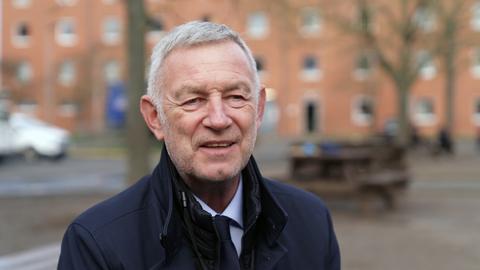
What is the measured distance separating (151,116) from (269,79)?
49.4 meters

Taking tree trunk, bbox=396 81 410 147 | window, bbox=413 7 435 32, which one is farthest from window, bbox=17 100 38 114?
window, bbox=413 7 435 32


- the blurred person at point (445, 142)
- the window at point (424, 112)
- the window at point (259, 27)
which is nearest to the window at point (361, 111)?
the window at point (424, 112)

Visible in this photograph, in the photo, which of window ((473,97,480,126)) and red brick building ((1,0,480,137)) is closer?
red brick building ((1,0,480,137))

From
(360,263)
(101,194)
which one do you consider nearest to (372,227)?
(360,263)

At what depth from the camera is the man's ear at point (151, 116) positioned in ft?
5.65

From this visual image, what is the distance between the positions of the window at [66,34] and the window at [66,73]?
178 cm

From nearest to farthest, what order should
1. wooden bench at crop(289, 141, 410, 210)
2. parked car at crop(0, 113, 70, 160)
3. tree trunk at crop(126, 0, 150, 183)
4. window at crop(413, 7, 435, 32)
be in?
tree trunk at crop(126, 0, 150, 183)
wooden bench at crop(289, 141, 410, 210)
window at crop(413, 7, 435, 32)
parked car at crop(0, 113, 70, 160)

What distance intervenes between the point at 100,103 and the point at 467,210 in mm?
45441

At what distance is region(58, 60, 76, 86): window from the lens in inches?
2208

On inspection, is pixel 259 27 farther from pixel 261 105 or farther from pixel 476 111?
pixel 261 105

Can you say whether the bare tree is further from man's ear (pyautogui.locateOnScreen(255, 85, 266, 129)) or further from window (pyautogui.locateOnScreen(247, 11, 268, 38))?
window (pyautogui.locateOnScreen(247, 11, 268, 38))

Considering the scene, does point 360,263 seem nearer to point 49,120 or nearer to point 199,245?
point 199,245

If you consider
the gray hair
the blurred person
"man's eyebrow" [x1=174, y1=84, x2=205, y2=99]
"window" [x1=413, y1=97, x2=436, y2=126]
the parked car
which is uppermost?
the gray hair

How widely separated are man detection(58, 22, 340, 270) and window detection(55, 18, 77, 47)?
190ft
